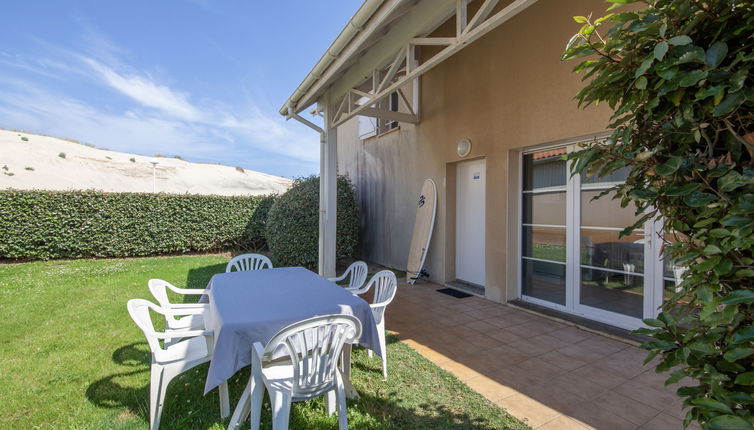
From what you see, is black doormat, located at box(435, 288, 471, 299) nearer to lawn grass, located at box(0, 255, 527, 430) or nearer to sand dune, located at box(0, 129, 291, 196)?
lawn grass, located at box(0, 255, 527, 430)

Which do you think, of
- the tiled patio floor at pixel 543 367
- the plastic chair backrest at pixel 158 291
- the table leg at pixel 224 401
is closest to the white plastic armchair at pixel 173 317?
the plastic chair backrest at pixel 158 291

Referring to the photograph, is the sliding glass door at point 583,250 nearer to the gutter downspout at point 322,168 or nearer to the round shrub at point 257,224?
the gutter downspout at point 322,168

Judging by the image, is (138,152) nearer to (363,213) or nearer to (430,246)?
(363,213)

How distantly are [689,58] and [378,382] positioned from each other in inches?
114

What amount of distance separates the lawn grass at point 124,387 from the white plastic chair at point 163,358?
0.59ft

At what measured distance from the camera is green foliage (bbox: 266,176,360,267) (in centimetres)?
754

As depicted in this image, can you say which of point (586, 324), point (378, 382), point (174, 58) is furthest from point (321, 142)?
point (174, 58)

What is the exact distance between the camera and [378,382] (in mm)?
2939

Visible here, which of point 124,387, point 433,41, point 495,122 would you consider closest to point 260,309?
point 124,387

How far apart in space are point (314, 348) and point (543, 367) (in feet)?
7.56

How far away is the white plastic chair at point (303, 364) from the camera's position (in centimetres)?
195

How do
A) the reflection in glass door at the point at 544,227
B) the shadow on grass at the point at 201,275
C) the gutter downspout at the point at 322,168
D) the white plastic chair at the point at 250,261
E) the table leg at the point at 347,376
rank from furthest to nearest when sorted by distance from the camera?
the shadow on grass at the point at 201,275 → the gutter downspout at the point at 322,168 → the white plastic chair at the point at 250,261 → the reflection in glass door at the point at 544,227 → the table leg at the point at 347,376

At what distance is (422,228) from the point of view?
662 centimetres

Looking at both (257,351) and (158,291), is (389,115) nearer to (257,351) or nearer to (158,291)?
(158,291)
